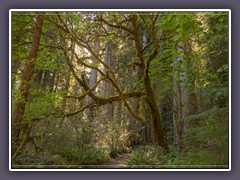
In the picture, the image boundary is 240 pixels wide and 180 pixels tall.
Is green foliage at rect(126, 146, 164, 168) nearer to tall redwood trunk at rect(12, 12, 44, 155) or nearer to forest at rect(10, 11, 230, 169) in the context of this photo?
forest at rect(10, 11, 230, 169)

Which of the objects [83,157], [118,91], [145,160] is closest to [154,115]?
[118,91]

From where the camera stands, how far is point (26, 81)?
10.7ft

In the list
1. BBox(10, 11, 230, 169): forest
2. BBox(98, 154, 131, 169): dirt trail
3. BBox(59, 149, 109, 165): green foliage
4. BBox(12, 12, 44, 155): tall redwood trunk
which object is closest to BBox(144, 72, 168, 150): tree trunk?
BBox(10, 11, 230, 169): forest

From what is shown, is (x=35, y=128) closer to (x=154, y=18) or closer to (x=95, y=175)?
(x=95, y=175)

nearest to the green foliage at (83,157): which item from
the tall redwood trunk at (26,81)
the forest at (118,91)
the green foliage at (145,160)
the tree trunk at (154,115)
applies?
the forest at (118,91)

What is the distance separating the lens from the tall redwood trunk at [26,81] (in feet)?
9.30

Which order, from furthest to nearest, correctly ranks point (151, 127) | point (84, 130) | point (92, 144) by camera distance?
point (151, 127) < point (84, 130) < point (92, 144)

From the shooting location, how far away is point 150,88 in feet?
14.5

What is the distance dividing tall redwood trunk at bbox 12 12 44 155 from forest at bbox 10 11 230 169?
0.01m

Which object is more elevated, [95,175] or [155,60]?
[155,60]

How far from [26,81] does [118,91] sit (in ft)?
5.16
